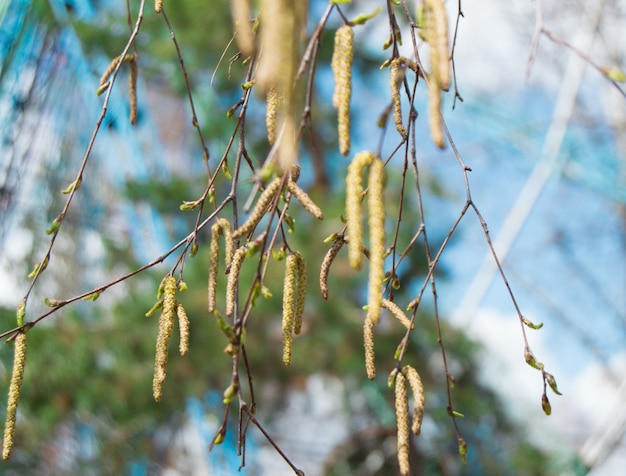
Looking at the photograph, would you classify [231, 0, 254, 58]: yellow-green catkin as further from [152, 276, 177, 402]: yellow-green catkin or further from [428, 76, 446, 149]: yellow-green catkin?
[152, 276, 177, 402]: yellow-green catkin

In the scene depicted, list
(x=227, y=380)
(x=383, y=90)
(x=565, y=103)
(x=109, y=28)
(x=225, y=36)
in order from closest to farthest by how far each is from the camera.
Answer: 1. (x=109, y=28)
2. (x=227, y=380)
3. (x=225, y=36)
4. (x=565, y=103)
5. (x=383, y=90)

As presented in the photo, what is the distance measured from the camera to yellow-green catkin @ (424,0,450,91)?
0.47m

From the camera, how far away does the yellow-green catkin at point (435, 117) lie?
0.45m

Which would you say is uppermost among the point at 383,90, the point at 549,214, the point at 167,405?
the point at 549,214

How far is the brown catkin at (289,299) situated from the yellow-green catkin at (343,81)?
0.13 meters

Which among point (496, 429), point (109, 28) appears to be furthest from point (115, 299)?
point (496, 429)

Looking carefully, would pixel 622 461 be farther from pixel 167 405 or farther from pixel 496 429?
pixel 167 405

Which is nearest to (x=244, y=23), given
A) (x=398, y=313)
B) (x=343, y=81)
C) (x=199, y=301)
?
(x=343, y=81)

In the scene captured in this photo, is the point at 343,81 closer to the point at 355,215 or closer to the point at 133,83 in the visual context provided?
the point at 355,215

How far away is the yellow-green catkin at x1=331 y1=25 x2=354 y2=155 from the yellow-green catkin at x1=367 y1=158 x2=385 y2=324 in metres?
0.03

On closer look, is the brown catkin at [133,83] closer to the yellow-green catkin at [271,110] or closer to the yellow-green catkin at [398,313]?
the yellow-green catkin at [271,110]

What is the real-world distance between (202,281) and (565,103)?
6.28 feet

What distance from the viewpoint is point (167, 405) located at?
8.52 ft

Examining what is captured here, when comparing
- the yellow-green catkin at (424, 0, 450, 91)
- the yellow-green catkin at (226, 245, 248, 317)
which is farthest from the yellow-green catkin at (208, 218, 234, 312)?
the yellow-green catkin at (424, 0, 450, 91)
